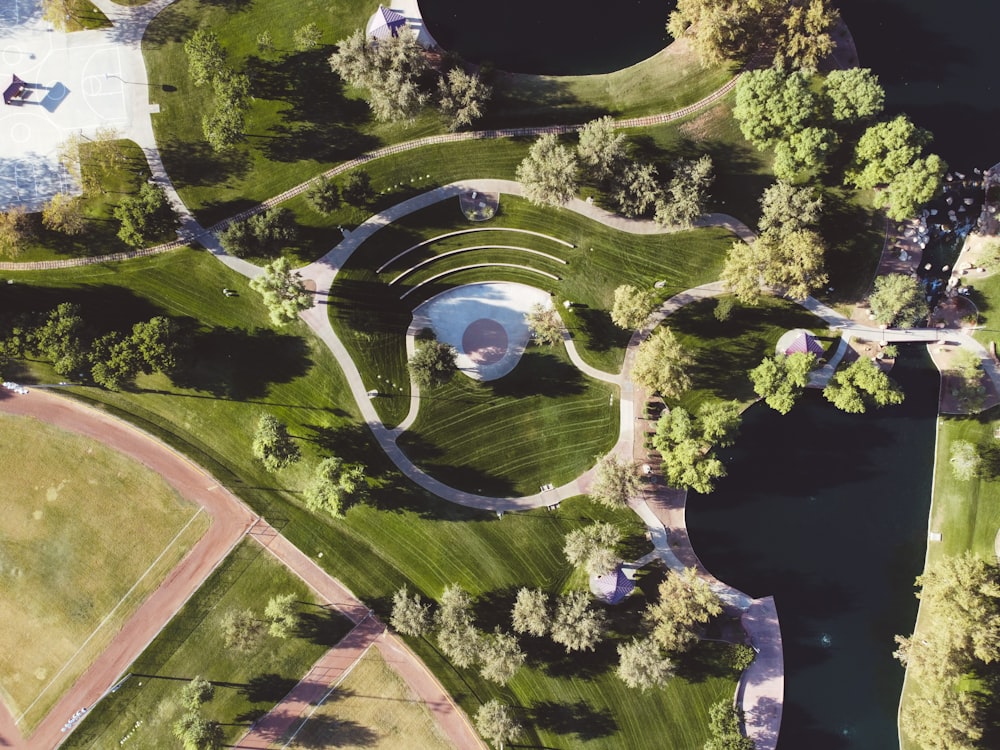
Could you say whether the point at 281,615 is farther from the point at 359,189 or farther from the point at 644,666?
the point at 359,189

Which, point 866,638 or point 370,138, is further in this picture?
point 866,638

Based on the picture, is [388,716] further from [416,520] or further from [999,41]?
[999,41]

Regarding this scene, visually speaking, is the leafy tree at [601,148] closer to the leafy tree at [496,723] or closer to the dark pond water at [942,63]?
the dark pond water at [942,63]

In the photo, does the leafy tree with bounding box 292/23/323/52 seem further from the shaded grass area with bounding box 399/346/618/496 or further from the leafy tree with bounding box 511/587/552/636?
the leafy tree with bounding box 511/587/552/636

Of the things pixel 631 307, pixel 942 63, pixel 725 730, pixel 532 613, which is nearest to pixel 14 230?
pixel 631 307

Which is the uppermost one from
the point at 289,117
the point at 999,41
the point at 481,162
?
the point at 999,41

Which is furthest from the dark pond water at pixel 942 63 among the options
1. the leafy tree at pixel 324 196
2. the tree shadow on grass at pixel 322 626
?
the tree shadow on grass at pixel 322 626

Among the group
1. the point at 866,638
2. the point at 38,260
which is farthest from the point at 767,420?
the point at 38,260
